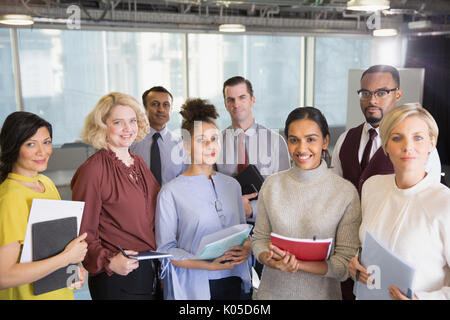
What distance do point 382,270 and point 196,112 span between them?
3.59ft

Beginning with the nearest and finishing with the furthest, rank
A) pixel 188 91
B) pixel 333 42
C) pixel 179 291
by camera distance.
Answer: pixel 179 291
pixel 188 91
pixel 333 42

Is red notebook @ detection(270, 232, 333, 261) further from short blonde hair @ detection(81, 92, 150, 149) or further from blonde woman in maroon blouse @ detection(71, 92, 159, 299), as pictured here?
short blonde hair @ detection(81, 92, 150, 149)

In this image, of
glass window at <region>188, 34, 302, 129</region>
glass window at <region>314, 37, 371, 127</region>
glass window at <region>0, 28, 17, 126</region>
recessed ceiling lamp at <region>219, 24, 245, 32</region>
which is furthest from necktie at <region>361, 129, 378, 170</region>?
glass window at <region>314, 37, 371, 127</region>

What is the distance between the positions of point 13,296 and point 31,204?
0.39 metres

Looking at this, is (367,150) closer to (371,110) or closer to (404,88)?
(371,110)

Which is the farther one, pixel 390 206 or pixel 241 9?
pixel 241 9

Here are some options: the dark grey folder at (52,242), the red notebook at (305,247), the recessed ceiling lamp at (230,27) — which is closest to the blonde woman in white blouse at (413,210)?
the red notebook at (305,247)

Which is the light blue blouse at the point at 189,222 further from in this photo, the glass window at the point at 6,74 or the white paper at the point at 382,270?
the glass window at the point at 6,74

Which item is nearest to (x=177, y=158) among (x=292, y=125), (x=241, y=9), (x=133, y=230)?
(x=133, y=230)

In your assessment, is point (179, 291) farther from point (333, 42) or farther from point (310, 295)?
point (333, 42)

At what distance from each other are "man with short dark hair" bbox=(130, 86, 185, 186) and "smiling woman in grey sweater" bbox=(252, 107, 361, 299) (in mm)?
1481

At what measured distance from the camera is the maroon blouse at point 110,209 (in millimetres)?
1955

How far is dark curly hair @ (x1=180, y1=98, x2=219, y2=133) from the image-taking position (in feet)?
6.72
